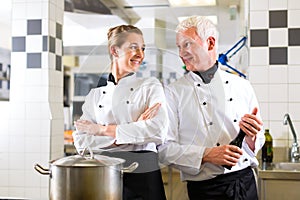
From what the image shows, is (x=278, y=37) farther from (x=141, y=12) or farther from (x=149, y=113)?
(x=141, y=12)

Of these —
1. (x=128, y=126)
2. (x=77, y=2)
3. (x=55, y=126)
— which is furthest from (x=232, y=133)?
(x=77, y=2)

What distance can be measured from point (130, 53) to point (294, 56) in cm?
117

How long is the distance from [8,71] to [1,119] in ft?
1.01

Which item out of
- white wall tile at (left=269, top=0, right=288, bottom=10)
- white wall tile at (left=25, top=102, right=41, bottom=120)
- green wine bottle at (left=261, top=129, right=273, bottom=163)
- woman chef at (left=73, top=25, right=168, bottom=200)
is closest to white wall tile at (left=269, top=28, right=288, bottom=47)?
white wall tile at (left=269, top=0, right=288, bottom=10)

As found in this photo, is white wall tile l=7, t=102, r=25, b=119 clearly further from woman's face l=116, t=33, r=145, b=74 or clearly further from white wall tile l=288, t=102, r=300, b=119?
white wall tile l=288, t=102, r=300, b=119

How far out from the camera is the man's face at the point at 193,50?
1384 mm

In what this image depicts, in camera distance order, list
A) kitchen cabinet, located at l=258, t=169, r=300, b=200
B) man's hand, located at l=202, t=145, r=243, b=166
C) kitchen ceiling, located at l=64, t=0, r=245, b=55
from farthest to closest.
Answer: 1. kitchen ceiling, located at l=64, t=0, r=245, b=55
2. kitchen cabinet, located at l=258, t=169, r=300, b=200
3. man's hand, located at l=202, t=145, r=243, b=166

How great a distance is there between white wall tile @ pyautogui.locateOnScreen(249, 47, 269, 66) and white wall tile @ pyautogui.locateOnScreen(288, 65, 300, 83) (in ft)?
0.41

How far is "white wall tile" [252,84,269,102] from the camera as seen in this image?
85.6 inches

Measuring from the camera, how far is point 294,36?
2.18 meters

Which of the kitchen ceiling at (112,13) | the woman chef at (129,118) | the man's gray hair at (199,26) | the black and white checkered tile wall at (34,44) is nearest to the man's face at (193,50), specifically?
the man's gray hair at (199,26)

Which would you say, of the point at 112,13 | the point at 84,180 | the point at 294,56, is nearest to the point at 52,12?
the point at 294,56

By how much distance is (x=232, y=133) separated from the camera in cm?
143

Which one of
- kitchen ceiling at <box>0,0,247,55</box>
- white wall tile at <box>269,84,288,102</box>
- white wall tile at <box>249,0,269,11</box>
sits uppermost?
kitchen ceiling at <box>0,0,247,55</box>
